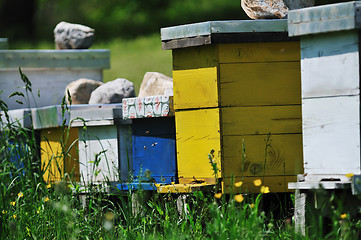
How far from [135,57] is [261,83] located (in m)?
10.3

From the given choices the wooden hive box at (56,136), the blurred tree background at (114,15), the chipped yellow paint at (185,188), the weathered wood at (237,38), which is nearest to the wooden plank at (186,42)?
the weathered wood at (237,38)

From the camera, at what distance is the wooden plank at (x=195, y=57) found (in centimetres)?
328

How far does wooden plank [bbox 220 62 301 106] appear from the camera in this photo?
327cm

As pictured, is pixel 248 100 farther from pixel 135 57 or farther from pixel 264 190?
pixel 135 57

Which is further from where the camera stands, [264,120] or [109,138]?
[109,138]

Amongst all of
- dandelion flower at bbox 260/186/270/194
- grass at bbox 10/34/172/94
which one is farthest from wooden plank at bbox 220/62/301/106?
grass at bbox 10/34/172/94

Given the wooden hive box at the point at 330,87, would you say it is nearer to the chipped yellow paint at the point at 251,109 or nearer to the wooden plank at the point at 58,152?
the chipped yellow paint at the point at 251,109

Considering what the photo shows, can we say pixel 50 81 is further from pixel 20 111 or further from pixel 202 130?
Result: pixel 202 130

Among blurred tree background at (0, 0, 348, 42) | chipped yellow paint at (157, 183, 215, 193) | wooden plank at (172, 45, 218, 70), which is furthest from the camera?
blurred tree background at (0, 0, 348, 42)

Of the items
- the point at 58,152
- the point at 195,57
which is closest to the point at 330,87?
the point at 195,57

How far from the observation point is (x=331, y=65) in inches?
105

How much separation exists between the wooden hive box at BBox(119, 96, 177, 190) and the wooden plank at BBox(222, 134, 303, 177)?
0.49 metres

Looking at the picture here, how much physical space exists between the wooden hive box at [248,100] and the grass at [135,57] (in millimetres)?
6662

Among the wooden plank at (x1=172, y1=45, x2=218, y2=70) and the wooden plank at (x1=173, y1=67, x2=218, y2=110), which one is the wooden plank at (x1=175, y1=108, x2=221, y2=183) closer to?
the wooden plank at (x1=173, y1=67, x2=218, y2=110)
